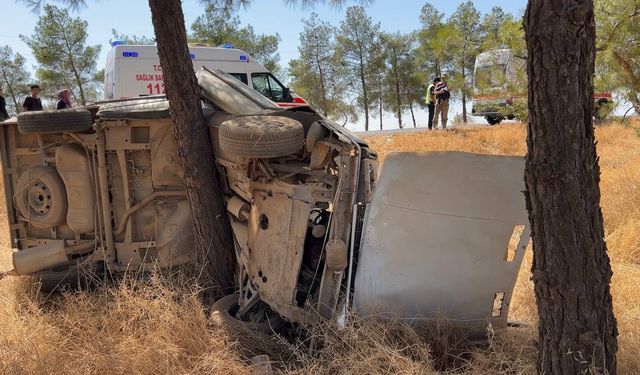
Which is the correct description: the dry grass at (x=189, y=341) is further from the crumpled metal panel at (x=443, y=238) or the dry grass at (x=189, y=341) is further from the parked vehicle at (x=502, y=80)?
the parked vehicle at (x=502, y=80)

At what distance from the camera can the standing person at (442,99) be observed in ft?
46.2

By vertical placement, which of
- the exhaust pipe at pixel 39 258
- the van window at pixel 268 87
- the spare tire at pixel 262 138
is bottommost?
the exhaust pipe at pixel 39 258

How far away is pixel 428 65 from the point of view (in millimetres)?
35250

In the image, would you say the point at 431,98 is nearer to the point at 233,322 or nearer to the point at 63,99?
the point at 63,99

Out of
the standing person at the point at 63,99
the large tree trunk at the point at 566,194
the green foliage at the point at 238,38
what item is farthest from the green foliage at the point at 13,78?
the large tree trunk at the point at 566,194

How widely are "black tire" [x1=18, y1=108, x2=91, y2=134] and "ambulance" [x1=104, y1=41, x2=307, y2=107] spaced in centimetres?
783

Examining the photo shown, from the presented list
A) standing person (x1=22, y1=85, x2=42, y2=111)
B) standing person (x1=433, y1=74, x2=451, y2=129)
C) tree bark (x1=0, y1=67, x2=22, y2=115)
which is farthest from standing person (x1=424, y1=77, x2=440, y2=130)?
tree bark (x1=0, y1=67, x2=22, y2=115)

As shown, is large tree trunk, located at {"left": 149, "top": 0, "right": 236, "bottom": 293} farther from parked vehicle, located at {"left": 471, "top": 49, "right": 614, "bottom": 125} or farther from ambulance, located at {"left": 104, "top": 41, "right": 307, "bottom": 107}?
ambulance, located at {"left": 104, "top": 41, "right": 307, "bottom": 107}

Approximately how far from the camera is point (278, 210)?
3453mm

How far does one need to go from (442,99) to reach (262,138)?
12.0 metres

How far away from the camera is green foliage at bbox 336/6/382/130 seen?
34844 millimetres

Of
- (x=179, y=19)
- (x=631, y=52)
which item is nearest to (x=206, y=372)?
(x=179, y=19)

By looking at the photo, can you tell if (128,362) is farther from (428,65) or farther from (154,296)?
(428,65)

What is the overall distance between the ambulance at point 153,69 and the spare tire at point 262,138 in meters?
8.51
